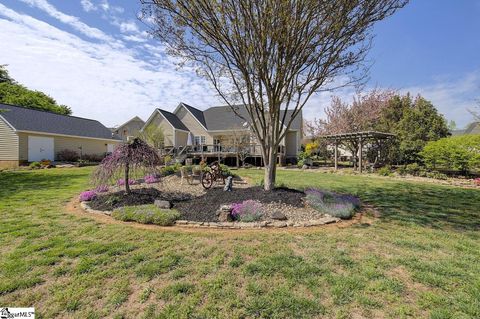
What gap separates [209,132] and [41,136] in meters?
15.5

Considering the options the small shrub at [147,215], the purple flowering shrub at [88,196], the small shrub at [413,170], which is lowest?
the small shrub at [147,215]

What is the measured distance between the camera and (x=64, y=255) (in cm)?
362

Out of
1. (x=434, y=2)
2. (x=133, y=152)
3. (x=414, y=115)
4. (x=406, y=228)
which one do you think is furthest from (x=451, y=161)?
(x=133, y=152)

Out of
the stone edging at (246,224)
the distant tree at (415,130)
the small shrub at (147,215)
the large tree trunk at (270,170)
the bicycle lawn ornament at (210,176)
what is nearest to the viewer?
the stone edging at (246,224)

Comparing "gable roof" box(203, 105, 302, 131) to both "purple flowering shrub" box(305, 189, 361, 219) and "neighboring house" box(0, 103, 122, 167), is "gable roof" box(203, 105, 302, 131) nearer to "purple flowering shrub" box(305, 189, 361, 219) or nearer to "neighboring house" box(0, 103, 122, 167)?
"neighboring house" box(0, 103, 122, 167)

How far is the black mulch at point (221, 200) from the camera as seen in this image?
5.78m

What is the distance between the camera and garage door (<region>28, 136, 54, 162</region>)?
19516 millimetres

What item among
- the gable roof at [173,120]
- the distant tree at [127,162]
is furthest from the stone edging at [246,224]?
the gable roof at [173,120]

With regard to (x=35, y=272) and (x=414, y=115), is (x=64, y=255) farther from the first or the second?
(x=414, y=115)

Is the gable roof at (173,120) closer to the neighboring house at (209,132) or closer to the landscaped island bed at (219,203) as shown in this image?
the neighboring house at (209,132)

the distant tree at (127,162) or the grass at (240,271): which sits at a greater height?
the distant tree at (127,162)

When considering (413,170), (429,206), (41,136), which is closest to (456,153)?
(413,170)

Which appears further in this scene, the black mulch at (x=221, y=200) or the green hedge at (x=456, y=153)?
the green hedge at (x=456, y=153)

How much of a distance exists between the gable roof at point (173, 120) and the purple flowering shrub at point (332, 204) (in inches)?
828
